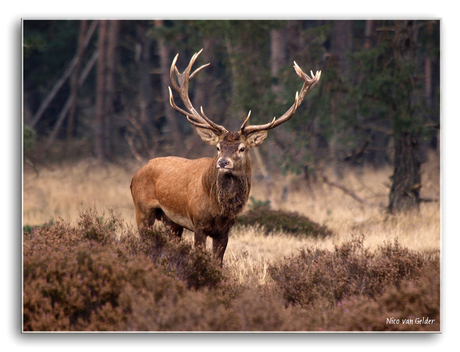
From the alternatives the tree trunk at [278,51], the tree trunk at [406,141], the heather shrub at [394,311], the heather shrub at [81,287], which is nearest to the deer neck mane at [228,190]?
the heather shrub at [81,287]

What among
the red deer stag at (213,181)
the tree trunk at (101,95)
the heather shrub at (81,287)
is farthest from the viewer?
the tree trunk at (101,95)

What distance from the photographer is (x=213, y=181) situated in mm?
5781

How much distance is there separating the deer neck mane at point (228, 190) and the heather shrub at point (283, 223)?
2.78 m

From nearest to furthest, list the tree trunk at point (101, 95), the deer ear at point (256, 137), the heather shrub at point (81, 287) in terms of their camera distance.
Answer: the heather shrub at point (81, 287)
the deer ear at point (256, 137)
the tree trunk at point (101, 95)

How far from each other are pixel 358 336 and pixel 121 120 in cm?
1760

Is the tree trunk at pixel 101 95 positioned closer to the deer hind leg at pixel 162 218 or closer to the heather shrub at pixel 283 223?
the heather shrub at pixel 283 223

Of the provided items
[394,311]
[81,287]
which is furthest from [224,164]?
[394,311]

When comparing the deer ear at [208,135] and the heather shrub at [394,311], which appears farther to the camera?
the deer ear at [208,135]

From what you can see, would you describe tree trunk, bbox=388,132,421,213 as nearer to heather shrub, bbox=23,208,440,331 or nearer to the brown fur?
heather shrub, bbox=23,208,440,331

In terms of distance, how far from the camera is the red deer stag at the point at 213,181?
5645 mm

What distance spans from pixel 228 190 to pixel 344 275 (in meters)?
1.41
